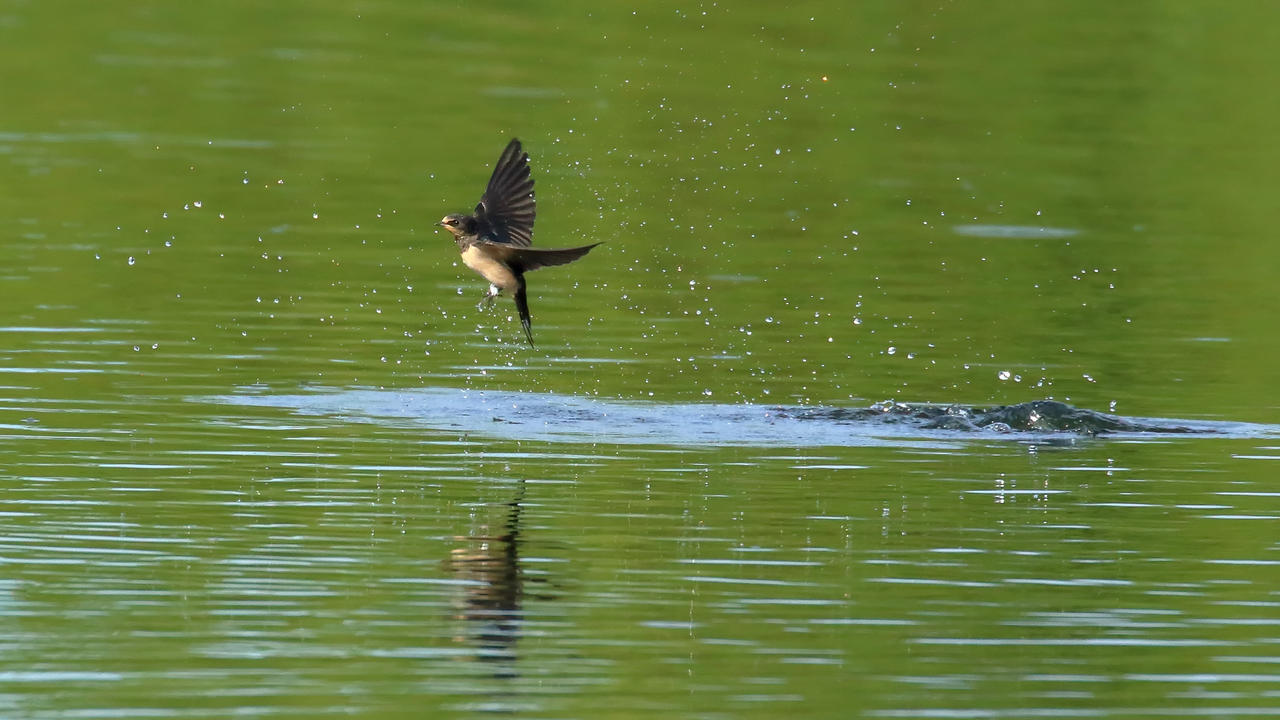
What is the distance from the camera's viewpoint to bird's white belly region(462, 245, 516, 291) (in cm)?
1342

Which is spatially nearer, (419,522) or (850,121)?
(419,522)

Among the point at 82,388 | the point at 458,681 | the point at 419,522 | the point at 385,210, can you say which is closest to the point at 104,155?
the point at 385,210

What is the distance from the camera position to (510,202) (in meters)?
14.3

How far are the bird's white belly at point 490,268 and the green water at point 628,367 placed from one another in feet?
3.21

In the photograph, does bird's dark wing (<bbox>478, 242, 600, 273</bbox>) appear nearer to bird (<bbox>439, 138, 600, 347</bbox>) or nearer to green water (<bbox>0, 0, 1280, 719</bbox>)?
bird (<bbox>439, 138, 600, 347</bbox>)

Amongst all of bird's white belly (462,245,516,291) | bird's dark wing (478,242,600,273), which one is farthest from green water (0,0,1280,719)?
bird's dark wing (478,242,600,273)

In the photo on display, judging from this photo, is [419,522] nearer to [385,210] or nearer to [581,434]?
[581,434]

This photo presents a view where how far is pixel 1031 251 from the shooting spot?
23500 mm

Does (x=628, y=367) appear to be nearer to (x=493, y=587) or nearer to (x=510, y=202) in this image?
(x=510, y=202)

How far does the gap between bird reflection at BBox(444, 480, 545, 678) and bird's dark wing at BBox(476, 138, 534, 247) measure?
103 inches

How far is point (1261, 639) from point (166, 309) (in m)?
10.4

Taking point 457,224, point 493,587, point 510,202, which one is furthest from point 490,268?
point 493,587

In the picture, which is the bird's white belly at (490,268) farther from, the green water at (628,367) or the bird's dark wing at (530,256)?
the green water at (628,367)

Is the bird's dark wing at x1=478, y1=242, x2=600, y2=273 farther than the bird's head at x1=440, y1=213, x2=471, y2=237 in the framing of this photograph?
No
